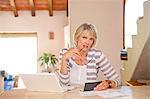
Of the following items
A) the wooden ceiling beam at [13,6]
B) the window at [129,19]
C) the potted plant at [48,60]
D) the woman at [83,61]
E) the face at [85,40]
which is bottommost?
the potted plant at [48,60]

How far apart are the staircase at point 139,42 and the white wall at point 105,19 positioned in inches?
31.1

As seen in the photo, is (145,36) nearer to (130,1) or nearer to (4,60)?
(130,1)

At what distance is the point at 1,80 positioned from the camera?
1860 millimetres

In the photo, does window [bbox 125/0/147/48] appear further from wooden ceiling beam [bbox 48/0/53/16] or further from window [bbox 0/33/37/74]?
window [bbox 0/33/37/74]

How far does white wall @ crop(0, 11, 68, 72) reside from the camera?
8.63 meters

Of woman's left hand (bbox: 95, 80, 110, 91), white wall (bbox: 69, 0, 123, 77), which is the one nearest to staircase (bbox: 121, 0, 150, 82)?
white wall (bbox: 69, 0, 123, 77)

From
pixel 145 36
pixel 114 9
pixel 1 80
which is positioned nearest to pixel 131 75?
pixel 145 36

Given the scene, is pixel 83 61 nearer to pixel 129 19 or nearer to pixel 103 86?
pixel 103 86

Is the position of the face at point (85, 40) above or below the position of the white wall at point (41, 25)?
below

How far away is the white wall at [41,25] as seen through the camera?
8.63 metres

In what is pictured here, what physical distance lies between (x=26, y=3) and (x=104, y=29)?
352 cm

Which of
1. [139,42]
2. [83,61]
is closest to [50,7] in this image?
[139,42]

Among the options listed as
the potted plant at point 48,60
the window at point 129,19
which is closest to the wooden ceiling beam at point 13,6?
the potted plant at point 48,60

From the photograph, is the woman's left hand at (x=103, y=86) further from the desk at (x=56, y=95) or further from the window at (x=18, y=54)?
the window at (x=18, y=54)
